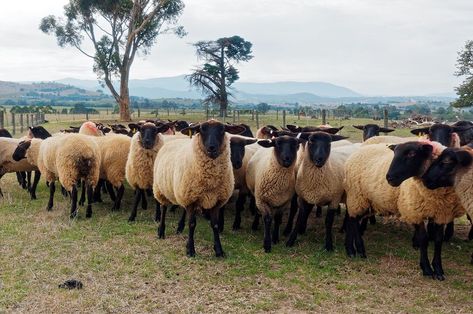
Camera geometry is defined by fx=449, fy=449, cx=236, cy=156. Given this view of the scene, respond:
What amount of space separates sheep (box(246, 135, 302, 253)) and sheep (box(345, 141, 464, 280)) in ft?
3.12

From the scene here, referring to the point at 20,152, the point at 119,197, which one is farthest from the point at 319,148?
the point at 20,152

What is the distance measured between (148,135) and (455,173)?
17.5ft

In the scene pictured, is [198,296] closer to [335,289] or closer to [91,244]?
[335,289]

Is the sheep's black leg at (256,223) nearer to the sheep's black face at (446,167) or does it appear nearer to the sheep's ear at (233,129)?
the sheep's ear at (233,129)

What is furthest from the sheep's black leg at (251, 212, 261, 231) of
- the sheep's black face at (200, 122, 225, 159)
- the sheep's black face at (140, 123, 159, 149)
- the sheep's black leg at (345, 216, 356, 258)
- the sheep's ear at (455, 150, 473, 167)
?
the sheep's ear at (455, 150, 473, 167)

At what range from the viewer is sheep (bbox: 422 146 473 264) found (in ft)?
17.3

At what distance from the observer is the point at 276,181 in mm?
7129

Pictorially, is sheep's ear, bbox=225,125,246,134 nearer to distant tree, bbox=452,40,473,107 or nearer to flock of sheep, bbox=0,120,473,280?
flock of sheep, bbox=0,120,473,280

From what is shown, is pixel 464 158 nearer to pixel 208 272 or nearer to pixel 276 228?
pixel 276 228

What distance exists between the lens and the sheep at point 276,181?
22.7 feet

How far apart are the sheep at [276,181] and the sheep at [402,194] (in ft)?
3.12

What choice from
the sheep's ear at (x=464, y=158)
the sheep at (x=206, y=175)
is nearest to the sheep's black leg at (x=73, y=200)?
the sheep at (x=206, y=175)

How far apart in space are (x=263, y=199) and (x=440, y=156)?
9.24 ft

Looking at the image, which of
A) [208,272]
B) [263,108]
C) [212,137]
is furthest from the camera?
[263,108]
